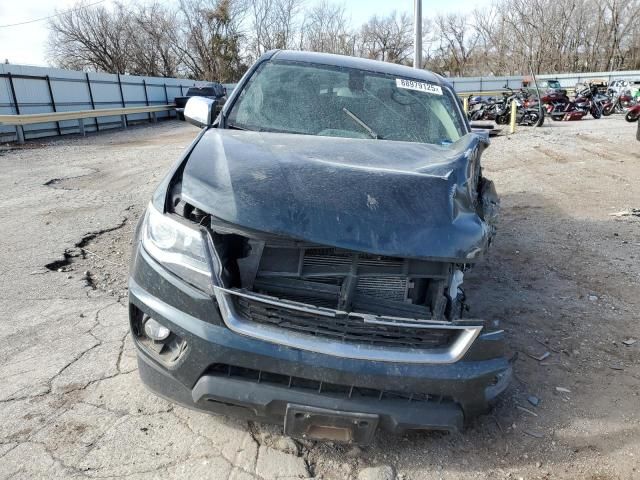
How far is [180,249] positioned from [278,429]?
1.01m

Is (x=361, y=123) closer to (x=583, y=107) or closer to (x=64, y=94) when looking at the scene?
(x=64, y=94)

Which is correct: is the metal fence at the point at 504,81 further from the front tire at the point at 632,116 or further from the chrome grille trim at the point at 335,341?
the chrome grille trim at the point at 335,341

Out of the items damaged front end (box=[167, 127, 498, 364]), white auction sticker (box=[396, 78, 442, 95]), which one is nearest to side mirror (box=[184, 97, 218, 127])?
damaged front end (box=[167, 127, 498, 364])

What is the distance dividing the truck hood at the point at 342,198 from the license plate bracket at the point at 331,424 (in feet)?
2.08

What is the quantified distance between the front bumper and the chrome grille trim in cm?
2

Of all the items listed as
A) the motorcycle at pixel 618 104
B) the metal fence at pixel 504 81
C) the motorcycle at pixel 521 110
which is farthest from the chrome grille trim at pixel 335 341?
the metal fence at pixel 504 81

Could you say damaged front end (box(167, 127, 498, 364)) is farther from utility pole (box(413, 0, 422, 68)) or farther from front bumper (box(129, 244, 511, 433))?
utility pole (box(413, 0, 422, 68))

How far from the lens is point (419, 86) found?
3566 millimetres

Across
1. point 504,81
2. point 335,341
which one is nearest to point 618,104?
point 504,81

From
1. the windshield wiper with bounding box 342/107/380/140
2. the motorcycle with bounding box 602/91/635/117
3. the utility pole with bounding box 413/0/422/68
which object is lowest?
the motorcycle with bounding box 602/91/635/117

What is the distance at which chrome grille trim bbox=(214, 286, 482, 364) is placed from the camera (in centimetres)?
169

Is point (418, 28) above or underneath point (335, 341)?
above

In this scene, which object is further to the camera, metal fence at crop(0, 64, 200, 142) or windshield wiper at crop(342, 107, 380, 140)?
metal fence at crop(0, 64, 200, 142)

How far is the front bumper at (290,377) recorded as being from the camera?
1687 millimetres
